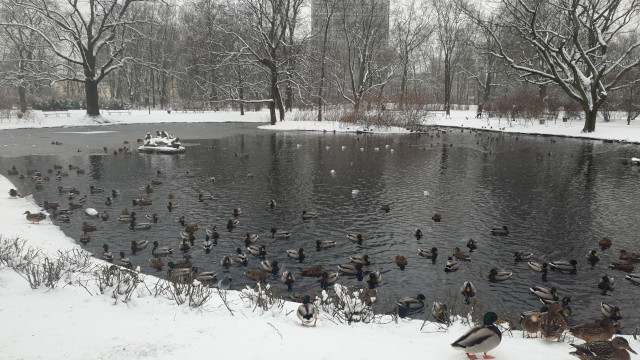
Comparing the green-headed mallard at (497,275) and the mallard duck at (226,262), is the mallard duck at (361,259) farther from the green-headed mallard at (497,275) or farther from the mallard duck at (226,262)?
the mallard duck at (226,262)

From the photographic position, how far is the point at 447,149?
33.5m

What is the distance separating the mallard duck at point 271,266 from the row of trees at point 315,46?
112ft

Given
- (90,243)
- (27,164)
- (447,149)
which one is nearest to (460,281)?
(90,243)

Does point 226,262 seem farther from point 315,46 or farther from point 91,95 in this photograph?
point 315,46

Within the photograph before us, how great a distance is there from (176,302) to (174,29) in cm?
8209

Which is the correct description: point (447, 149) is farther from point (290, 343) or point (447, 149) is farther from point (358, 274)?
point (290, 343)

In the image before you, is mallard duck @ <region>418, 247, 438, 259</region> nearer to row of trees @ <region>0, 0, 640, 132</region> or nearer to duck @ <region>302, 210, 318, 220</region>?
duck @ <region>302, 210, 318, 220</region>

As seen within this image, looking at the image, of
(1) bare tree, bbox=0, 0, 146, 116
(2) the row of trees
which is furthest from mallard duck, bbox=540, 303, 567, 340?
(1) bare tree, bbox=0, 0, 146, 116

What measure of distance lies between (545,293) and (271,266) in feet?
22.1

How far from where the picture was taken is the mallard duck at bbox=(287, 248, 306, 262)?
11.8 metres

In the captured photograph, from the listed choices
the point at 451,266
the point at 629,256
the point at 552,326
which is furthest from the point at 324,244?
the point at 629,256

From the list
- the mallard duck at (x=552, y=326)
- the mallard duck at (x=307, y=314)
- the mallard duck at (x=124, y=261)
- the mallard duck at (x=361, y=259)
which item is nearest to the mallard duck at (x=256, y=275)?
the mallard duck at (x=361, y=259)

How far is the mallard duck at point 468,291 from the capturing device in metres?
9.67

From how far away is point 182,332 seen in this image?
21.9ft
